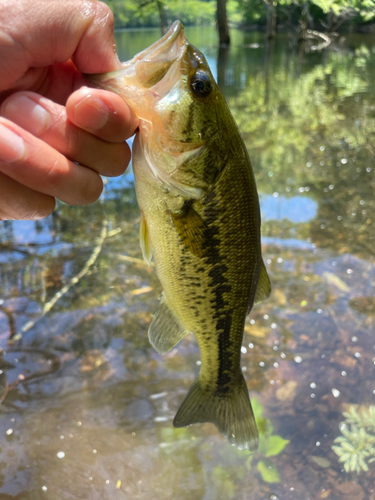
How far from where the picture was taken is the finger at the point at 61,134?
1356 millimetres

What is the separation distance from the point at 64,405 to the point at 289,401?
194 cm

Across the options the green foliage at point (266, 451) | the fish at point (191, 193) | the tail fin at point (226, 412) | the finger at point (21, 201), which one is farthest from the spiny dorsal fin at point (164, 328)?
the green foliage at point (266, 451)

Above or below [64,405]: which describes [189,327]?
above

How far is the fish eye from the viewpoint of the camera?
4.51 ft

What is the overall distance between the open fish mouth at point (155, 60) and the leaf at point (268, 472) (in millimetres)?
2804

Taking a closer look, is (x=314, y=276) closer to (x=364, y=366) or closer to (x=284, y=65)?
(x=364, y=366)

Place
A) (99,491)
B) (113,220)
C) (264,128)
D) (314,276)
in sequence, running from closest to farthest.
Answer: (99,491)
(314,276)
(113,220)
(264,128)

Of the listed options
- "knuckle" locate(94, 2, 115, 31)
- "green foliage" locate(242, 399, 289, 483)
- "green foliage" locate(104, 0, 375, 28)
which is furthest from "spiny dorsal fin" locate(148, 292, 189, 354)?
"green foliage" locate(104, 0, 375, 28)

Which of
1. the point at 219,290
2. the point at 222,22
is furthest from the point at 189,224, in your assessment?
the point at 222,22

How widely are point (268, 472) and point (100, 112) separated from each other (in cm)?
280

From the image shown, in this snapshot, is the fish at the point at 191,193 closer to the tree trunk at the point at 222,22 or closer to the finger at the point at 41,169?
the finger at the point at 41,169

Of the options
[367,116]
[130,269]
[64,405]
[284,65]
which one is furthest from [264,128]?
[284,65]

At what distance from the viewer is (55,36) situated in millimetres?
1348

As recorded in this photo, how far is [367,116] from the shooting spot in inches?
380
